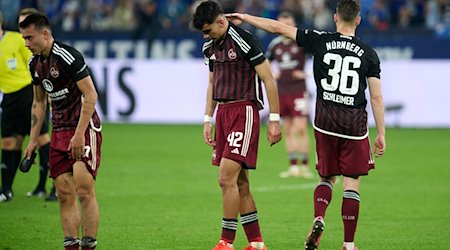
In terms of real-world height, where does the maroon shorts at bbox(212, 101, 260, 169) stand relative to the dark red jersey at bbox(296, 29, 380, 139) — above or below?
below

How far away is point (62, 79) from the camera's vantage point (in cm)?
912

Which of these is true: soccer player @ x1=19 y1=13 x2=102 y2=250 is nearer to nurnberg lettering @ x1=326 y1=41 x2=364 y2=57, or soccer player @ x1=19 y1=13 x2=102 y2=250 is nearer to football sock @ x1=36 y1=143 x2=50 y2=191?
nurnberg lettering @ x1=326 y1=41 x2=364 y2=57

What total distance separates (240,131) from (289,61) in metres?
7.80

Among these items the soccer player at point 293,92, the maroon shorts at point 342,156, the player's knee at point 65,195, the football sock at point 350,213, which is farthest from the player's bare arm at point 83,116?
the soccer player at point 293,92

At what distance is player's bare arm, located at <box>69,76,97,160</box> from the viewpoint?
893 centimetres

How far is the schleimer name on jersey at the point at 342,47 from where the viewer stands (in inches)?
380

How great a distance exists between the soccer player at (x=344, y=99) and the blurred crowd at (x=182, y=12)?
17.6 metres

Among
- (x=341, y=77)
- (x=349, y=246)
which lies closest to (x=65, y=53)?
(x=341, y=77)

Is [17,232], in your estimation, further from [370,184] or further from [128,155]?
[128,155]

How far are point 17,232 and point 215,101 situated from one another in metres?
2.78

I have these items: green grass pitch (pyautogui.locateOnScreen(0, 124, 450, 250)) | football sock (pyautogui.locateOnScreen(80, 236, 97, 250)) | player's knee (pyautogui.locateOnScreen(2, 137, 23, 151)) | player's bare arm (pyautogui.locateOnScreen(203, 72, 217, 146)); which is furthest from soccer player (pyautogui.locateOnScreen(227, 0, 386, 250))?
player's knee (pyautogui.locateOnScreen(2, 137, 23, 151))

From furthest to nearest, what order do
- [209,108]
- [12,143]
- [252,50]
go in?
[12,143] < [209,108] < [252,50]

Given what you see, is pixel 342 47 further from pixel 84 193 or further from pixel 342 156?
pixel 84 193

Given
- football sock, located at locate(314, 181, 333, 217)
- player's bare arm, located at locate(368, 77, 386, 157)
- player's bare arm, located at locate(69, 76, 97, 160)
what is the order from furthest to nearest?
football sock, located at locate(314, 181, 333, 217) < player's bare arm, located at locate(368, 77, 386, 157) < player's bare arm, located at locate(69, 76, 97, 160)
